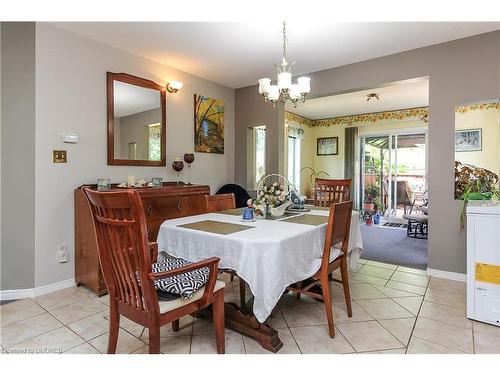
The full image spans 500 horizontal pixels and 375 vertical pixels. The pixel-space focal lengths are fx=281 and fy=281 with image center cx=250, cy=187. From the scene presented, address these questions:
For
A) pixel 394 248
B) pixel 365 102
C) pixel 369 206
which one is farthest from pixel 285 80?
pixel 369 206

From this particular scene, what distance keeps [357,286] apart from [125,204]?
Answer: 2378 mm

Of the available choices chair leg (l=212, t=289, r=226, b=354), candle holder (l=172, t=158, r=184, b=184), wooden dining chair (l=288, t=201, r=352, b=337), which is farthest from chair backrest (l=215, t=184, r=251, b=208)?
chair leg (l=212, t=289, r=226, b=354)

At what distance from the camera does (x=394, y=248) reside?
4117 millimetres

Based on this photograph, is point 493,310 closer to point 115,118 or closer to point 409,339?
point 409,339

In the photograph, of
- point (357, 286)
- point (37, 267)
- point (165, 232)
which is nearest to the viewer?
point (165, 232)

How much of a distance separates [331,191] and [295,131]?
3.68 metres

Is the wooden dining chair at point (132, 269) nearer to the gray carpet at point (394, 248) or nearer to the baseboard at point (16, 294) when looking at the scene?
the baseboard at point (16, 294)

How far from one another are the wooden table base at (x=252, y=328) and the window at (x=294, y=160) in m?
4.91

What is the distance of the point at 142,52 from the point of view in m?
3.16

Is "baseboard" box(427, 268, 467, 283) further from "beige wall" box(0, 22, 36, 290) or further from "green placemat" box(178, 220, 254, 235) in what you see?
"beige wall" box(0, 22, 36, 290)

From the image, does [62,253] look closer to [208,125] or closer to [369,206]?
[208,125]

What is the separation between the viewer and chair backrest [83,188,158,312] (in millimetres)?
1221

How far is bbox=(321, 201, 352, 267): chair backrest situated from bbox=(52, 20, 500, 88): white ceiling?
1.75m
